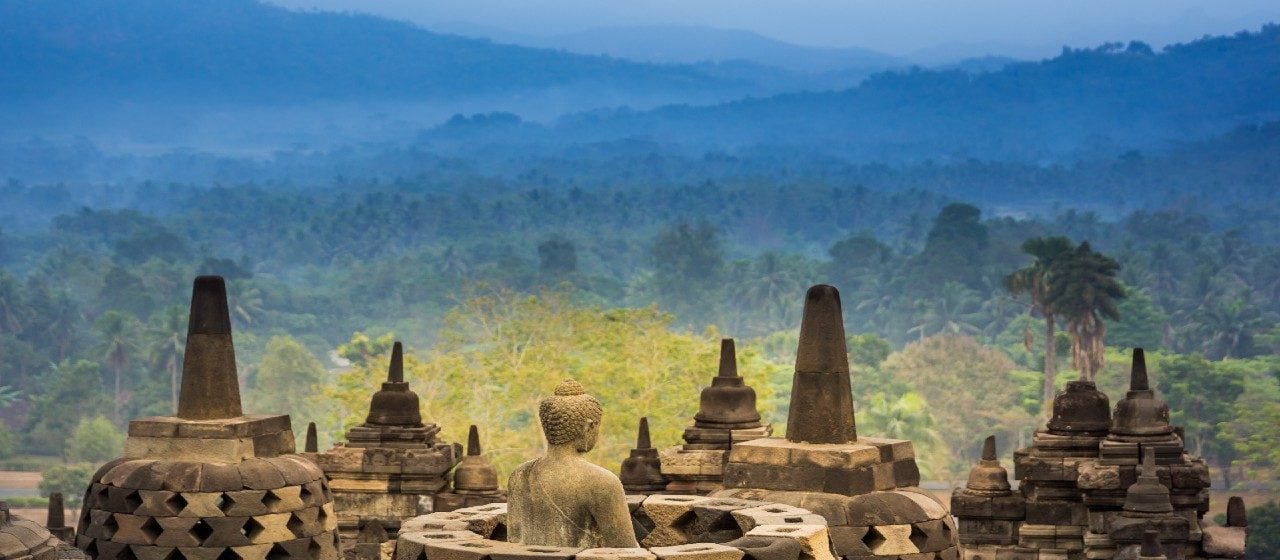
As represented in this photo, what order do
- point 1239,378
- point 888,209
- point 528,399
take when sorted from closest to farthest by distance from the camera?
point 528,399 < point 1239,378 < point 888,209

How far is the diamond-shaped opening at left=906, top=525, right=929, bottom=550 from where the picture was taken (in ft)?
50.9

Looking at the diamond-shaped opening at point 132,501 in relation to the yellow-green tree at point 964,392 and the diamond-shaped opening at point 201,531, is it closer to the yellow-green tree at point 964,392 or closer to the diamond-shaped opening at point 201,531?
the diamond-shaped opening at point 201,531

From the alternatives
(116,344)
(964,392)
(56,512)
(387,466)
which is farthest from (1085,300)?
(56,512)

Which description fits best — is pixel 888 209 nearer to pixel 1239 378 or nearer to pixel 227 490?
pixel 1239 378

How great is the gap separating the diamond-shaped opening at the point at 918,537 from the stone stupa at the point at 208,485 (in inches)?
218

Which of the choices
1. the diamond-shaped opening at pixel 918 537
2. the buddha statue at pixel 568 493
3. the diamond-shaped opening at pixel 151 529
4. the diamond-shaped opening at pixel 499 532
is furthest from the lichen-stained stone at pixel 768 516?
the diamond-shaped opening at pixel 151 529

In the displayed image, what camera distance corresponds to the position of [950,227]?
109938 millimetres

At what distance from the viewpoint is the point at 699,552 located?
10.8 meters

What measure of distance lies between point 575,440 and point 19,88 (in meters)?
146

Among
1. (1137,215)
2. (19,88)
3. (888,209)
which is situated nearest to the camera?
(1137,215)

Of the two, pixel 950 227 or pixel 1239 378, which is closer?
pixel 1239 378

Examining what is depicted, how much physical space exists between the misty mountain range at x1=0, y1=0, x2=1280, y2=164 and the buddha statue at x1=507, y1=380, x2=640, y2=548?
435ft

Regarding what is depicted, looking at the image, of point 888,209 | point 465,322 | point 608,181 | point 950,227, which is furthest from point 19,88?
point 465,322

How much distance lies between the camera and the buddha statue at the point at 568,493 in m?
11.3
